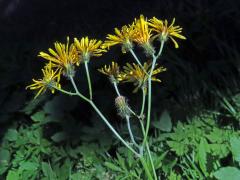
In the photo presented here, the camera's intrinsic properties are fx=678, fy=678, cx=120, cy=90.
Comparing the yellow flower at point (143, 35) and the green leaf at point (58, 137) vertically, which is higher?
the yellow flower at point (143, 35)

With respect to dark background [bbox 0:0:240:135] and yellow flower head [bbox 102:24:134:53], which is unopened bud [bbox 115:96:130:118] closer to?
yellow flower head [bbox 102:24:134:53]

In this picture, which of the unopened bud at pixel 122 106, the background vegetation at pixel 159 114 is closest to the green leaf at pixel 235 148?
the background vegetation at pixel 159 114

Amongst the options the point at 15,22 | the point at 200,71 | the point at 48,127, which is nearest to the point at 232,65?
the point at 200,71

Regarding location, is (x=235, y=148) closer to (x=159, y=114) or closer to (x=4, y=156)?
(x=159, y=114)

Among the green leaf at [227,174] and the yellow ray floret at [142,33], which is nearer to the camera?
the yellow ray floret at [142,33]

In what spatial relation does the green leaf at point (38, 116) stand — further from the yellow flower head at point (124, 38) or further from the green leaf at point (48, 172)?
the yellow flower head at point (124, 38)

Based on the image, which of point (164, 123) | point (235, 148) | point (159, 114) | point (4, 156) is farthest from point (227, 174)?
point (4, 156)

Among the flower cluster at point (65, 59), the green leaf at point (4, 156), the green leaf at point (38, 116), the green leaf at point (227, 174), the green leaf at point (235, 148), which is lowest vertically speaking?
the green leaf at point (227, 174)
